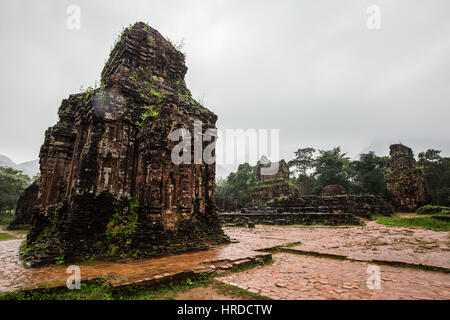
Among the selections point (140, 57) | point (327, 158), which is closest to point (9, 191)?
point (140, 57)

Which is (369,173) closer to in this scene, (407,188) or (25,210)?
(407,188)

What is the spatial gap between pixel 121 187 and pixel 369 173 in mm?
33417

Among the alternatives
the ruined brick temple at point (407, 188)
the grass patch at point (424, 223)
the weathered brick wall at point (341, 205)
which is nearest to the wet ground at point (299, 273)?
→ the grass patch at point (424, 223)

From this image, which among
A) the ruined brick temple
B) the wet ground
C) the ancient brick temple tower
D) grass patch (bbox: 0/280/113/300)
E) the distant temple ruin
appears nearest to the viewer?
grass patch (bbox: 0/280/113/300)

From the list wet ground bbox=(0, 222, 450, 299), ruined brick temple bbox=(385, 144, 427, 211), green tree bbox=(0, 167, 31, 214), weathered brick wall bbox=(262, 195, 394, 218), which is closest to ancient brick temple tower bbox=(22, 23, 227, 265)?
wet ground bbox=(0, 222, 450, 299)

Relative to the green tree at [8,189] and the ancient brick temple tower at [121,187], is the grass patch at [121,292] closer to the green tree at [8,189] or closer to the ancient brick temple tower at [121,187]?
the ancient brick temple tower at [121,187]

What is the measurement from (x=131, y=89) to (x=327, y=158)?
115ft

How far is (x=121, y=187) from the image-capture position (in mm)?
6652

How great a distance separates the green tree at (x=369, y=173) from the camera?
30.4 meters

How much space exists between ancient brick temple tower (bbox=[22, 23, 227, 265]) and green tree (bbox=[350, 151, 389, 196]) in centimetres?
2981

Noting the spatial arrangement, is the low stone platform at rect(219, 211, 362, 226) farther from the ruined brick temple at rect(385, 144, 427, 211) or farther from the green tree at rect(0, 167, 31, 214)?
the green tree at rect(0, 167, 31, 214)

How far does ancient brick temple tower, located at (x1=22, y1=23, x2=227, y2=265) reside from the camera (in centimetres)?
568
